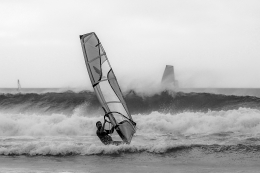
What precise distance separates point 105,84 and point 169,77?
38.8 feet

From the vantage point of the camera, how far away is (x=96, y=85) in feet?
27.3

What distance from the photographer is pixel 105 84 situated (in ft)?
27.3

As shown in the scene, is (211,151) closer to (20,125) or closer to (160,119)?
(160,119)

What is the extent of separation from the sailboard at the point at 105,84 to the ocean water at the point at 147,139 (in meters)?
0.83

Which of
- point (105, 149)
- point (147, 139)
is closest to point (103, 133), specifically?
point (105, 149)

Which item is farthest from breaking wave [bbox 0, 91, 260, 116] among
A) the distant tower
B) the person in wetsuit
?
the person in wetsuit

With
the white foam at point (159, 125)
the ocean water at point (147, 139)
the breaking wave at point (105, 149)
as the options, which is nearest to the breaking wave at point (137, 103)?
the ocean water at point (147, 139)

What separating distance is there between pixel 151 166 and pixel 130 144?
154 cm

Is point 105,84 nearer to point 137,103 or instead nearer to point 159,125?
point 159,125

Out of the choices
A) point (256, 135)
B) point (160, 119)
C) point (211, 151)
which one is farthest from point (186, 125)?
point (211, 151)

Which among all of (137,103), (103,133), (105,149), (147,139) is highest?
(103,133)

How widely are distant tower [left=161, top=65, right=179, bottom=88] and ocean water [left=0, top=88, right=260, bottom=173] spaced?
1107 mm

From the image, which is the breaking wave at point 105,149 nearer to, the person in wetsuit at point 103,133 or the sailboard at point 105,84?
the person in wetsuit at point 103,133

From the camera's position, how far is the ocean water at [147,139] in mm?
7938
